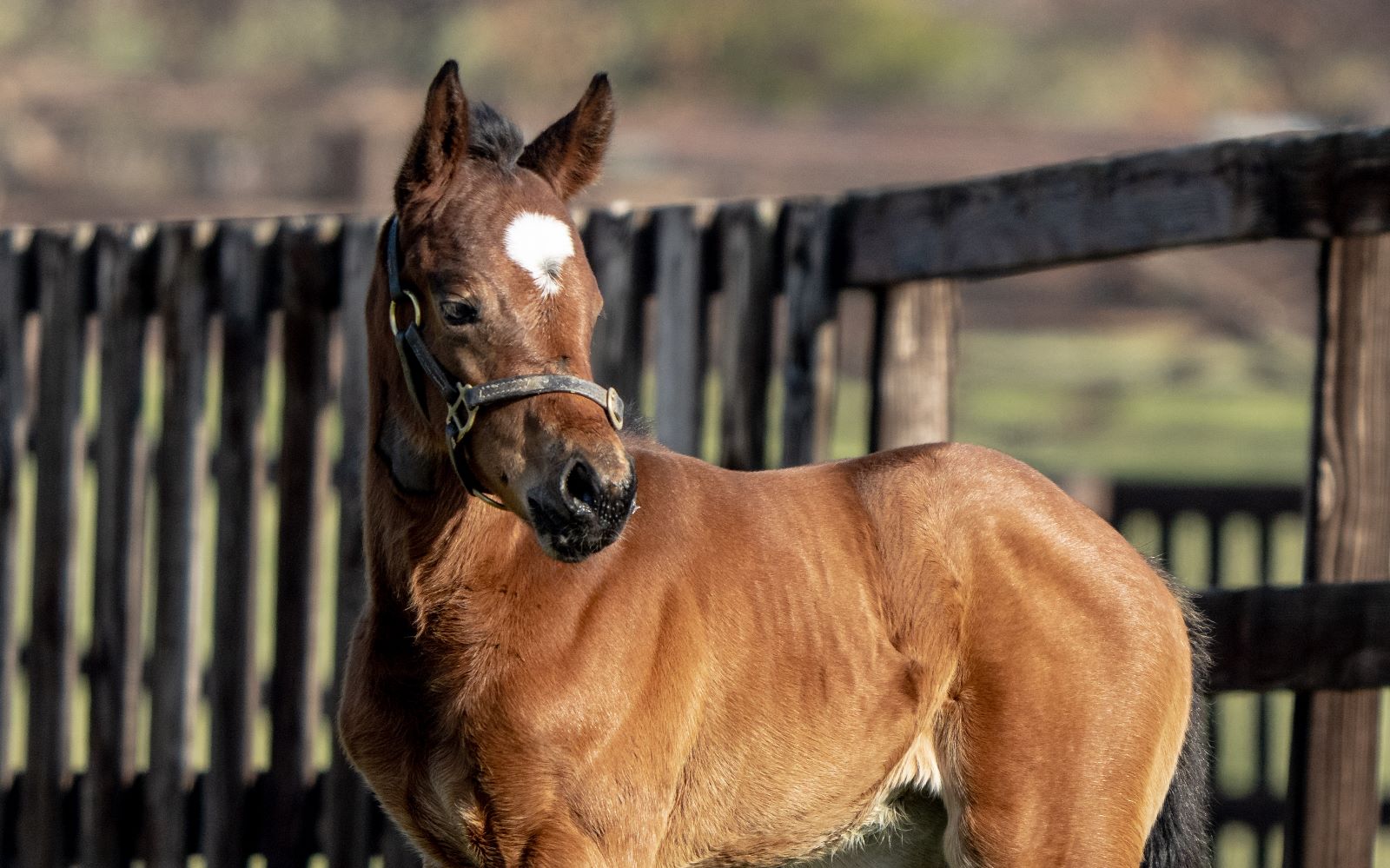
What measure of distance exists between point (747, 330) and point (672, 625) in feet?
4.75

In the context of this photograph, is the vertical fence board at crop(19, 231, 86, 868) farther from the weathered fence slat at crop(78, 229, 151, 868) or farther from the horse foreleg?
the horse foreleg

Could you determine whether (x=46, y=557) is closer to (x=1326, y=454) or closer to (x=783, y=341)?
(x=783, y=341)

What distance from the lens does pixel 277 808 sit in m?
4.76

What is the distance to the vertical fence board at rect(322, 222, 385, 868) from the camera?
4645 mm

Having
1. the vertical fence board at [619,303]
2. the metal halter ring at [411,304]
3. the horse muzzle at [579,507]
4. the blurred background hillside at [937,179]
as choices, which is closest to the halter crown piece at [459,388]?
the metal halter ring at [411,304]

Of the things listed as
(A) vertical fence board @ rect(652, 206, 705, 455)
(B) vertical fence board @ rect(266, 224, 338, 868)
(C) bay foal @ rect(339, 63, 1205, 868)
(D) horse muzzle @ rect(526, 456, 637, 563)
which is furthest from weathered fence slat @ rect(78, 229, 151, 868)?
(D) horse muzzle @ rect(526, 456, 637, 563)

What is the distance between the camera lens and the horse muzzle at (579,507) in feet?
9.18

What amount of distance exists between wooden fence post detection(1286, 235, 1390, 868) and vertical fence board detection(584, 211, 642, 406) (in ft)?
5.94

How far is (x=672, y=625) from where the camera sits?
10.6 ft

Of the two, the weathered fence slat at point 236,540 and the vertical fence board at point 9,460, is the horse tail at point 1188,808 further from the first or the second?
the vertical fence board at point 9,460

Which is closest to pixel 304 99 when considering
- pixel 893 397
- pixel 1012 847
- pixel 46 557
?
pixel 46 557

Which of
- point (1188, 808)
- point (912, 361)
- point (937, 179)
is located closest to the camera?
point (1188, 808)

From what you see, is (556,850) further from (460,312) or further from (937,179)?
(937,179)

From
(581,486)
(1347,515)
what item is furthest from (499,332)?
(1347,515)
